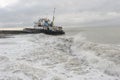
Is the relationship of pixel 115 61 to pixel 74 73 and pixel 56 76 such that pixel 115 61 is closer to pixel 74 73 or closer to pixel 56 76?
pixel 74 73

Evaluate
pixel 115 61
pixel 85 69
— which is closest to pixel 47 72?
pixel 85 69

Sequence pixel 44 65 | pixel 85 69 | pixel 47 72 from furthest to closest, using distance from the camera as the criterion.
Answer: pixel 44 65
pixel 85 69
pixel 47 72

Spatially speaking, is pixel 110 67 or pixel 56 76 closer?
pixel 56 76

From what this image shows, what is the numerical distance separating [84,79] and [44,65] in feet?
9.43

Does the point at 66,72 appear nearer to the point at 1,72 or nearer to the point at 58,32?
the point at 1,72

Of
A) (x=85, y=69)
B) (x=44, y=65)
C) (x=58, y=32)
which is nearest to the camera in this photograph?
(x=85, y=69)

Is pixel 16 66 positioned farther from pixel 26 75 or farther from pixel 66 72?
pixel 66 72

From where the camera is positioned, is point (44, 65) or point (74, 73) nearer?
point (74, 73)

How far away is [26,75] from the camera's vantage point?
25.5ft

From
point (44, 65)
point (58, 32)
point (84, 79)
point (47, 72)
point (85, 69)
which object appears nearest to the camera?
point (84, 79)

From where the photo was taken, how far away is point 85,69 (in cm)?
917

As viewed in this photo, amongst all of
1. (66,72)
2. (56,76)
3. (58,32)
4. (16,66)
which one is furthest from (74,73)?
(58,32)

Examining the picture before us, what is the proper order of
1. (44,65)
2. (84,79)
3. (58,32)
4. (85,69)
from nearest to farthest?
(84,79) → (85,69) → (44,65) → (58,32)

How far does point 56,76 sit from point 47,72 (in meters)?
0.69
